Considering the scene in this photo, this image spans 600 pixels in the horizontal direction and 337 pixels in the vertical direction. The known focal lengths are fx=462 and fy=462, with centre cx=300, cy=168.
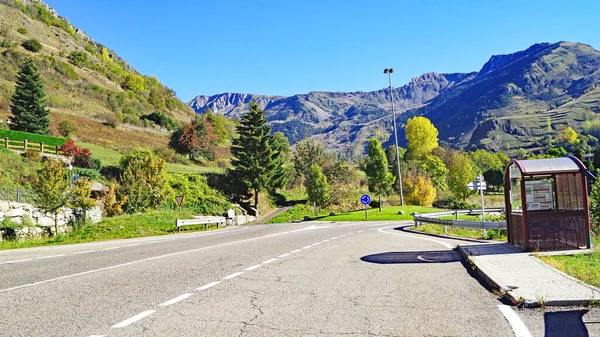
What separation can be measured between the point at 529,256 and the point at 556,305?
16.2 feet

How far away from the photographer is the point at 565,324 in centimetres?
557

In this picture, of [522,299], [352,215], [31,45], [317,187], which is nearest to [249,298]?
[522,299]

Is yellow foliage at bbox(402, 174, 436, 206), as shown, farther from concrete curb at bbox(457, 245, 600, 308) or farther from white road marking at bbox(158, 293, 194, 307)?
white road marking at bbox(158, 293, 194, 307)

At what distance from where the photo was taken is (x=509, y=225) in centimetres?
1402

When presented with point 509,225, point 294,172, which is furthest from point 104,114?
point 509,225

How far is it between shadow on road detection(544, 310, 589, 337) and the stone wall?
22.3 m

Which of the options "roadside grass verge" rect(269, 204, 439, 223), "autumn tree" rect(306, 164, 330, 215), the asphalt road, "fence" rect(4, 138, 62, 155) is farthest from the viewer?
"autumn tree" rect(306, 164, 330, 215)

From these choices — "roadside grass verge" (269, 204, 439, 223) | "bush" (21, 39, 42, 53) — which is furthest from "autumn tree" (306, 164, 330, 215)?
"bush" (21, 39, 42, 53)

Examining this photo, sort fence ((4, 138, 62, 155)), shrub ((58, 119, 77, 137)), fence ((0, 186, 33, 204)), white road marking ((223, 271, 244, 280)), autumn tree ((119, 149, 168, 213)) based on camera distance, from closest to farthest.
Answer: white road marking ((223, 271, 244, 280)) → fence ((0, 186, 33, 204)) → autumn tree ((119, 149, 168, 213)) → fence ((4, 138, 62, 155)) → shrub ((58, 119, 77, 137))

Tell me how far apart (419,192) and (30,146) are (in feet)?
155

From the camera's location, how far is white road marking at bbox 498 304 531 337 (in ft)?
17.3

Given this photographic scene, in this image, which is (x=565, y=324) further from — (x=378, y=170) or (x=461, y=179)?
(x=461, y=179)

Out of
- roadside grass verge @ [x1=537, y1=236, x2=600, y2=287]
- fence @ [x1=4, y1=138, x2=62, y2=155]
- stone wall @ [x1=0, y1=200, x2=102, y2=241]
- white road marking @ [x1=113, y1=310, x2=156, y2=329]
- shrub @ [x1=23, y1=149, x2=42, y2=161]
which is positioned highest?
fence @ [x1=4, y1=138, x2=62, y2=155]

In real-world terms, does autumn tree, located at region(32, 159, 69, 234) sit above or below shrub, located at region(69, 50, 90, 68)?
below
